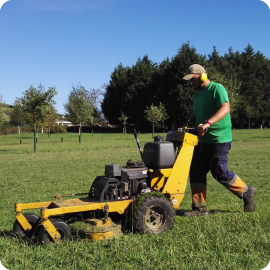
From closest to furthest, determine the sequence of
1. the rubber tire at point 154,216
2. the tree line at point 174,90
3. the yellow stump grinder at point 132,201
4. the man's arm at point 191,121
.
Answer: the yellow stump grinder at point 132,201 < the rubber tire at point 154,216 < the man's arm at point 191,121 < the tree line at point 174,90

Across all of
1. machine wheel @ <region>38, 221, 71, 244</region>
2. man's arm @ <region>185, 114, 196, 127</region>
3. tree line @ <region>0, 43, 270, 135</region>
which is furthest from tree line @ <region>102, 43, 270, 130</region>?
machine wheel @ <region>38, 221, 71, 244</region>

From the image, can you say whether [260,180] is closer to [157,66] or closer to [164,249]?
[164,249]

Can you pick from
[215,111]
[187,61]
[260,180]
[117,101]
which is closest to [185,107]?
[187,61]

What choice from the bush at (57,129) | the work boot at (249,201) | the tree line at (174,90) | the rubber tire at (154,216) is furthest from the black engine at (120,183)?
the bush at (57,129)

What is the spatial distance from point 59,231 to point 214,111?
264 cm

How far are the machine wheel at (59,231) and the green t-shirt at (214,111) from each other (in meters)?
2.28

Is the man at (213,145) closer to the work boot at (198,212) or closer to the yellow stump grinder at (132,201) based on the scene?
the work boot at (198,212)

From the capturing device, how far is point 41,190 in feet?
26.8

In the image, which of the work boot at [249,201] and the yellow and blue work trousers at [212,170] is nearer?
the yellow and blue work trousers at [212,170]

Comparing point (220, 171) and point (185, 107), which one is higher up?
point (185, 107)

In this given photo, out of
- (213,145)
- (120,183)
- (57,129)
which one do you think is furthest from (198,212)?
(57,129)

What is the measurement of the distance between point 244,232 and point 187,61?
169ft

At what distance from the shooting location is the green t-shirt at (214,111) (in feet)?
16.2

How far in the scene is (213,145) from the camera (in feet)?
16.4
